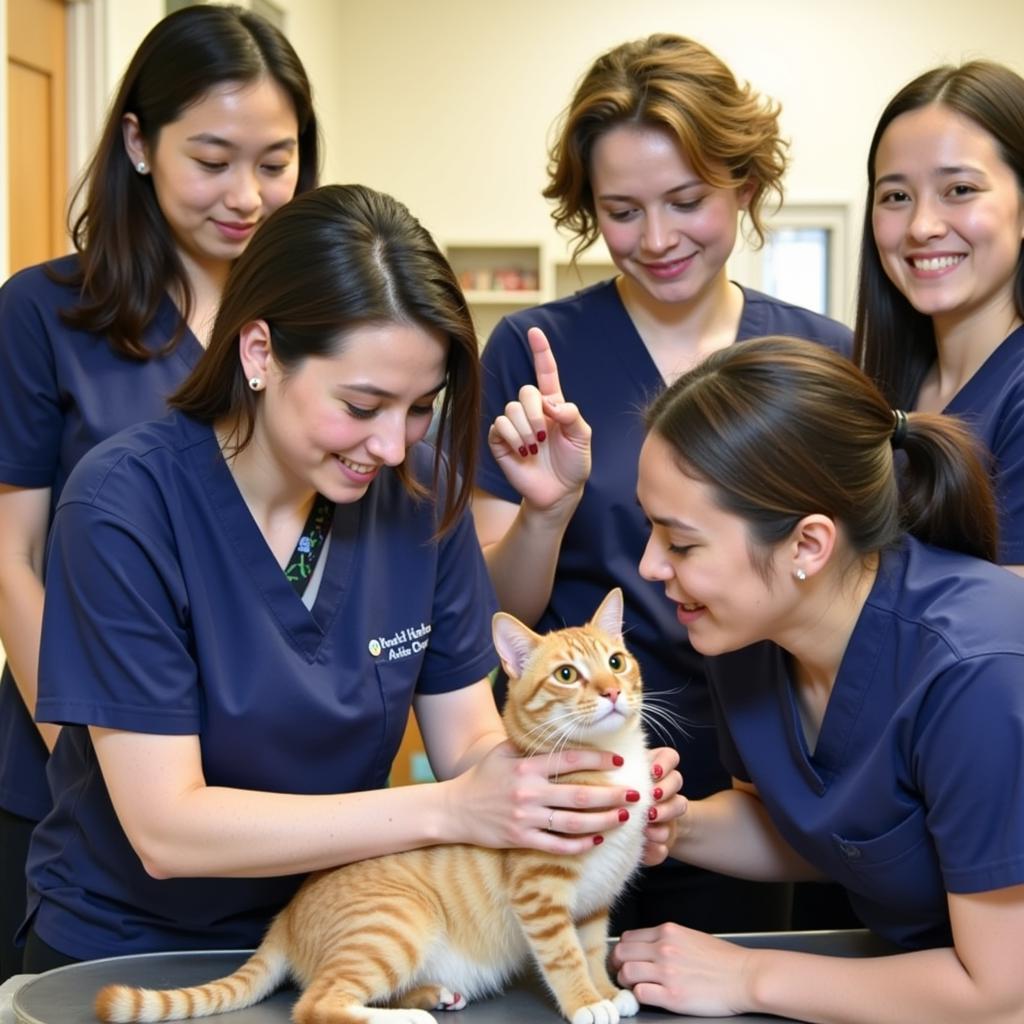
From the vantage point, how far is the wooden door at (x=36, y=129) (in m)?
3.48

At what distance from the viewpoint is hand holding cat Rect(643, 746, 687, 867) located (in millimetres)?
1501

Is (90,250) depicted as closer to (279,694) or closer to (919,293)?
(279,694)

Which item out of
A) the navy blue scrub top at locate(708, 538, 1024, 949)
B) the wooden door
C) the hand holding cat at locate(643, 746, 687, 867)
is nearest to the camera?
the navy blue scrub top at locate(708, 538, 1024, 949)

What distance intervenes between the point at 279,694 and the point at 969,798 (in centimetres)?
70

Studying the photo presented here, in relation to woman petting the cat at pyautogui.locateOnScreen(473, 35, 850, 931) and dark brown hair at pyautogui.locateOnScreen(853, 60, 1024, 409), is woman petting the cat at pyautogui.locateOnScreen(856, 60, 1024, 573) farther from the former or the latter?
woman petting the cat at pyautogui.locateOnScreen(473, 35, 850, 931)

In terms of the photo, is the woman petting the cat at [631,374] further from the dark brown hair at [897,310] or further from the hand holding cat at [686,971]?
the hand holding cat at [686,971]

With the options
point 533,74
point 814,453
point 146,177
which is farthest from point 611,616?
point 533,74

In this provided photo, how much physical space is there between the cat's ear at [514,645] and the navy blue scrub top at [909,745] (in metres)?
0.23

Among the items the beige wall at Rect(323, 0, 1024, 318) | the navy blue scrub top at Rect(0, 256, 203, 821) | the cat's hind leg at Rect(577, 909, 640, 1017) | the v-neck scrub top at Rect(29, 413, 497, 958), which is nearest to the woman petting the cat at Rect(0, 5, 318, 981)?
the navy blue scrub top at Rect(0, 256, 203, 821)

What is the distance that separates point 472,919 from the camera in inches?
55.2

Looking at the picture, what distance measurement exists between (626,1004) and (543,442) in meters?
0.76

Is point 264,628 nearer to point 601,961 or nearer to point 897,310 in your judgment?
point 601,961

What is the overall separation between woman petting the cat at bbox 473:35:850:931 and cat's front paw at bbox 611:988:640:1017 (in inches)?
19.6

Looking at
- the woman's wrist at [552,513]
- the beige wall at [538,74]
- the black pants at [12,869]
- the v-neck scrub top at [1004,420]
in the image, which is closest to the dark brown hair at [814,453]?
the v-neck scrub top at [1004,420]
